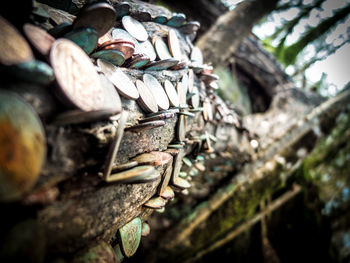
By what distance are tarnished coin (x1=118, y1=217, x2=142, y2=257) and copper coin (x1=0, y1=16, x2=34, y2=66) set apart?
0.80m

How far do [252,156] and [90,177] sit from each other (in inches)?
95.2

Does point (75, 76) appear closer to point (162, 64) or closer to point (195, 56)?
point (162, 64)

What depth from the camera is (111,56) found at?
734mm

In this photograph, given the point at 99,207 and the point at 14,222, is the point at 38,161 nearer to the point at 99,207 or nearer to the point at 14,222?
the point at 14,222

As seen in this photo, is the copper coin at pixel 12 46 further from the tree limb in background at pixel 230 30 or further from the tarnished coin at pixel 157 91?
the tree limb in background at pixel 230 30

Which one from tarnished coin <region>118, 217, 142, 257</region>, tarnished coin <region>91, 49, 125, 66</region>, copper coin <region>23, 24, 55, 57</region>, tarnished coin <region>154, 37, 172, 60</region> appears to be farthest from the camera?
tarnished coin <region>154, 37, 172, 60</region>

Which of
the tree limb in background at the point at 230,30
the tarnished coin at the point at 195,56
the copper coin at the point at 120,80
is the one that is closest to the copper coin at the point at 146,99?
the copper coin at the point at 120,80

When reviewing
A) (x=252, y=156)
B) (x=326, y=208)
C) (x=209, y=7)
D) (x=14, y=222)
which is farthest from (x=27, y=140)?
(x=326, y=208)

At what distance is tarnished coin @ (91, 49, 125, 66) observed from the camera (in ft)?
2.31

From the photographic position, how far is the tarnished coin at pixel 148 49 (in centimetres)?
95

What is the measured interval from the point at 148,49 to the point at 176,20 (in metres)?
0.52

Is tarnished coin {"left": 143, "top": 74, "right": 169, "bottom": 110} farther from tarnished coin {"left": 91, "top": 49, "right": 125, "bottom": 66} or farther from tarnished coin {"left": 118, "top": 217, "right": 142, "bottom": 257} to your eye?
tarnished coin {"left": 118, "top": 217, "right": 142, "bottom": 257}

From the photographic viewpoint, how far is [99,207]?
2.11 ft

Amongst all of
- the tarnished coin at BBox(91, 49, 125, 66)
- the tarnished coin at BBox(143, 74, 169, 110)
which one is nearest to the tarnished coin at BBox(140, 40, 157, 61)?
the tarnished coin at BBox(143, 74, 169, 110)
